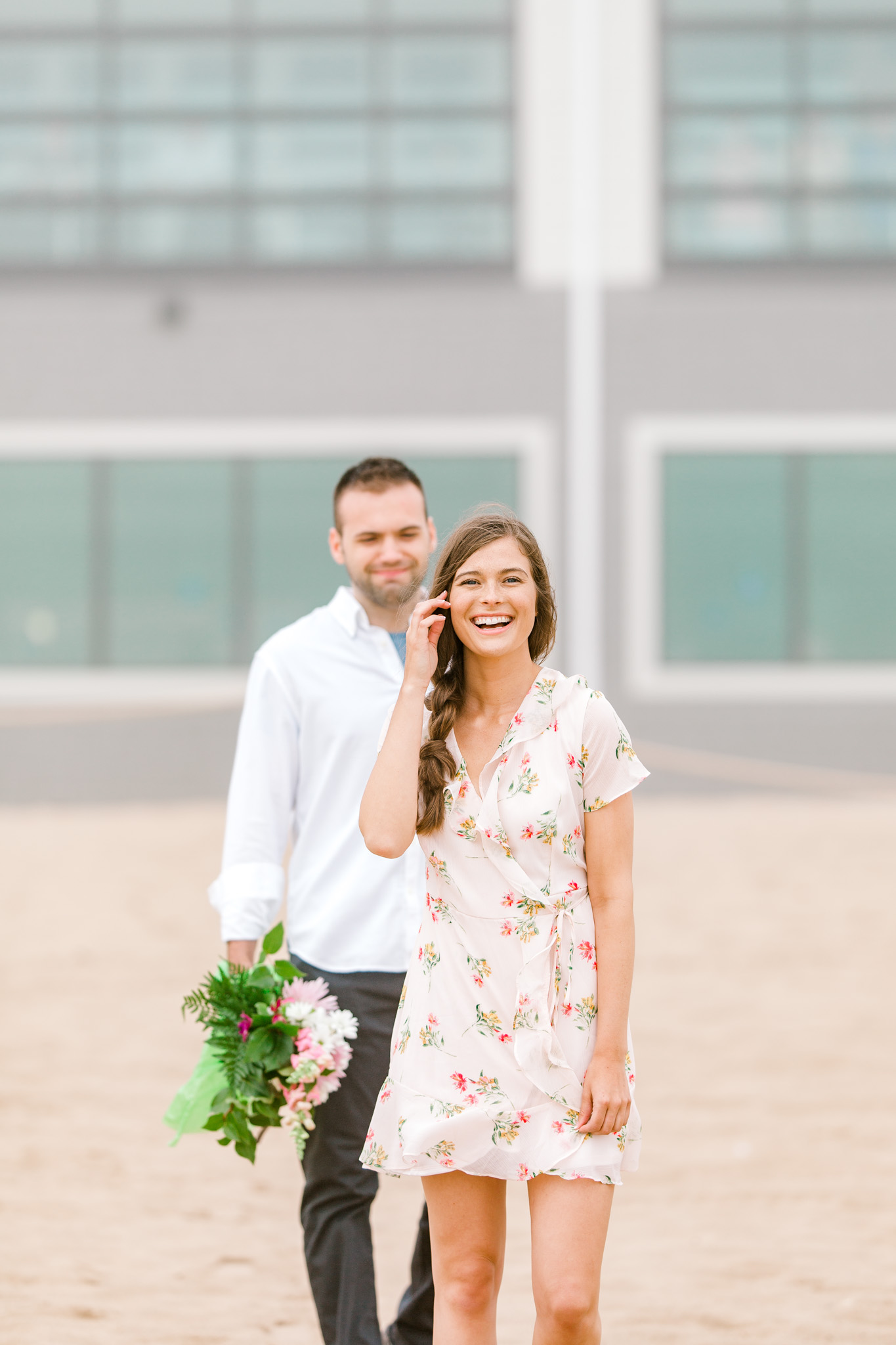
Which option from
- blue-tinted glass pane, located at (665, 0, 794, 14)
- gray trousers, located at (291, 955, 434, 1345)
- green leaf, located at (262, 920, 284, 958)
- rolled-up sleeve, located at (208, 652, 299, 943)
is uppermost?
blue-tinted glass pane, located at (665, 0, 794, 14)

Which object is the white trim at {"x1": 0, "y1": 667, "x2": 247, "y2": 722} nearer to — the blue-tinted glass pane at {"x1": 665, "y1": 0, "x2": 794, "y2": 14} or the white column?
the white column

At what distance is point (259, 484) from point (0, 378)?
301cm

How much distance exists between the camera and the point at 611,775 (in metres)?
2.66

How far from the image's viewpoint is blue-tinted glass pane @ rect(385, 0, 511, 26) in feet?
58.7

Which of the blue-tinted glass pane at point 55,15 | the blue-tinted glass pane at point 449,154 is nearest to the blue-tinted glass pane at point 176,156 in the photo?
the blue-tinted glass pane at point 55,15

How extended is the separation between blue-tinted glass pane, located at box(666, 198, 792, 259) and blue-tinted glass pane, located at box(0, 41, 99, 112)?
21.5ft

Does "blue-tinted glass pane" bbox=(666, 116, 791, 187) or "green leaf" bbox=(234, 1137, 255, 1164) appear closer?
"green leaf" bbox=(234, 1137, 255, 1164)

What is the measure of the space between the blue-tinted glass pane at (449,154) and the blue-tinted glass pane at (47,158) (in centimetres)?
335

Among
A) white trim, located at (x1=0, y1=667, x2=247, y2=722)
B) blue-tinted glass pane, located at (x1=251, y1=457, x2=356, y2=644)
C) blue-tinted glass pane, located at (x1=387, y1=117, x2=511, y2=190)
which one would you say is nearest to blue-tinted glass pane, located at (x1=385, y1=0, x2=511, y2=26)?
blue-tinted glass pane, located at (x1=387, y1=117, x2=511, y2=190)

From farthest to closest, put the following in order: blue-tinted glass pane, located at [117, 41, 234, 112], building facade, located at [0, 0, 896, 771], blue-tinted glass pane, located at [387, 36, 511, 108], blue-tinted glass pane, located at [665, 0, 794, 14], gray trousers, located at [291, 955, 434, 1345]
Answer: blue-tinted glass pane, located at [117, 41, 234, 112] < blue-tinted glass pane, located at [387, 36, 511, 108] < blue-tinted glass pane, located at [665, 0, 794, 14] < building facade, located at [0, 0, 896, 771] < gray trousers, located at [291, 955, 434, 1345]

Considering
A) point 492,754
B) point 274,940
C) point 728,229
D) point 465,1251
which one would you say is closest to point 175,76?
point 728,229

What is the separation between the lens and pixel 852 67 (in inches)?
711

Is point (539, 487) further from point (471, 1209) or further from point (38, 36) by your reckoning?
point (471, 1209)

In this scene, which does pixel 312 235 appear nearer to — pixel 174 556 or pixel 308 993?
pixel 174 556
